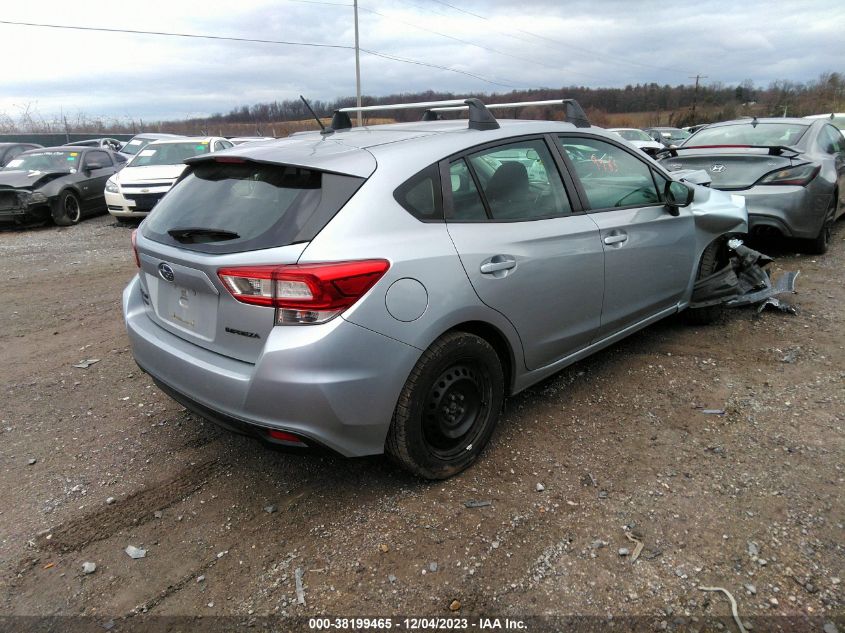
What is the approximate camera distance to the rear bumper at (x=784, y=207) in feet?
20.6

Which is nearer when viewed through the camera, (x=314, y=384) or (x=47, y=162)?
(x=314, y=384)

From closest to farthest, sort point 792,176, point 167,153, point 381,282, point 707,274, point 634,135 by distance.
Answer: point 381,282 < point 707,274 < point 792,176 < point 167,153 < point 634,135

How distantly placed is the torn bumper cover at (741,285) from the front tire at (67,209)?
11535 millimetres

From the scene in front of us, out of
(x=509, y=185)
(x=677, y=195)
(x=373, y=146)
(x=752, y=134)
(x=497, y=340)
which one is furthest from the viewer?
(x=752, y=134)

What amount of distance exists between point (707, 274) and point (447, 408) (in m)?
2.98

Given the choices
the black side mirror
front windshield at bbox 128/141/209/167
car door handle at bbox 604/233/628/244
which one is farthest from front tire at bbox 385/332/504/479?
front windshield at bbox 128/141/209/167

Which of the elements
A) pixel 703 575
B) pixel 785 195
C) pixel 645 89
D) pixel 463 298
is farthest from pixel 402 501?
pixel 645 89

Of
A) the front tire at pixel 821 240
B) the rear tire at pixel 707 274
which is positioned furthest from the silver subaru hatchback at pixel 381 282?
the front tire at pixel 821 240

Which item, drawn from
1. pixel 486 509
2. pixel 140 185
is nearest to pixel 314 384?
pixel 486 509

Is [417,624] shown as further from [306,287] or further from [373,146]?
[373,146]

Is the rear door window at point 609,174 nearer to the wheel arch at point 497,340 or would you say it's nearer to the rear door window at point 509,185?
the rear door window at point 509,185

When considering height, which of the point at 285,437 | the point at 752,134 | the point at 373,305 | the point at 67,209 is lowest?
the point at 67,209

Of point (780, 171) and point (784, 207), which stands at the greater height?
point (780, 171)

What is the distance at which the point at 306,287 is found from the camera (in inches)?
88.8
